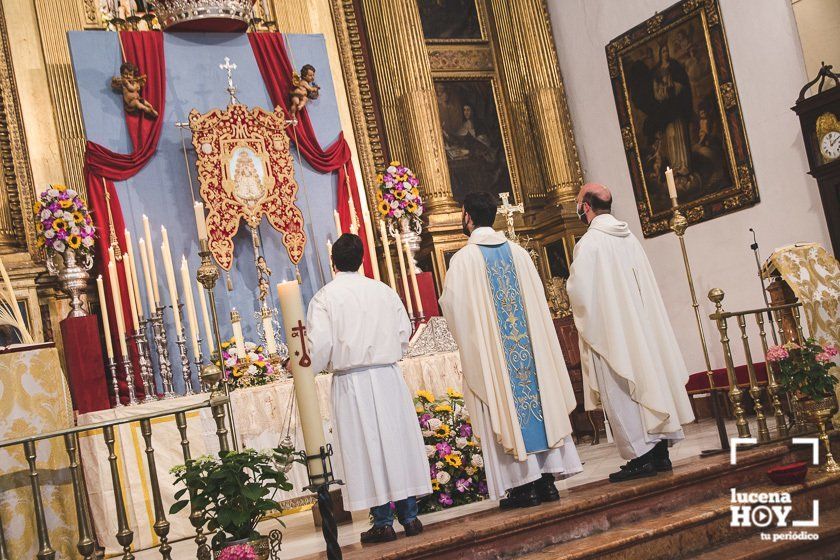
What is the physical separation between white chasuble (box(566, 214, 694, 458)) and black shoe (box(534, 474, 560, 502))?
1.99 ft

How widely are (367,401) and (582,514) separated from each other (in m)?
1.32

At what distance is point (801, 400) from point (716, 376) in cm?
324

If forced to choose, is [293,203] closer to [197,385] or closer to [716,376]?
[197,385]

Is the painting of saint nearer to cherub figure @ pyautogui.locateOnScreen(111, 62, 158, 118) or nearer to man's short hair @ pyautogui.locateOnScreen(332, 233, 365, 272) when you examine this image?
cherub figure @ pyautogui.locateOnScreen(111, 62, 158, 118)

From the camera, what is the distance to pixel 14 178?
9.41 metres

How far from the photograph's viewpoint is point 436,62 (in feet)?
39.8

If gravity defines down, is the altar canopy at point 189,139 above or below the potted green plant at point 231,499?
above

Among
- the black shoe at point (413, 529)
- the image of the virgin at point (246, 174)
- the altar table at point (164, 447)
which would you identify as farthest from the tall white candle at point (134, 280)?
the black shoe at point (413, 529)

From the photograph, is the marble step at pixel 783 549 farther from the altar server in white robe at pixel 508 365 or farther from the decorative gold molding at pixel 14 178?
the decorative gold molding at pixel 14 178

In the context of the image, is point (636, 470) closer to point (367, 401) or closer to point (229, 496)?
point (367, 401)

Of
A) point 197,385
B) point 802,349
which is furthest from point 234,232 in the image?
point 802,349

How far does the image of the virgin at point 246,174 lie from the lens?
9852 mm

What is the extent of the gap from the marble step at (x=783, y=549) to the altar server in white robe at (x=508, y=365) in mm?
916
